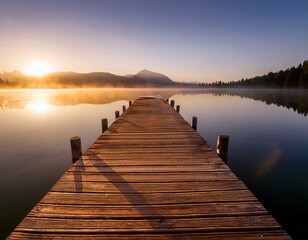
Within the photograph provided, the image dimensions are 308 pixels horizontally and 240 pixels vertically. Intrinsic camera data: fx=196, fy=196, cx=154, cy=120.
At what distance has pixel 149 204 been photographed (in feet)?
10.5

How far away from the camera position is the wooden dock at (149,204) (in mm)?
2609

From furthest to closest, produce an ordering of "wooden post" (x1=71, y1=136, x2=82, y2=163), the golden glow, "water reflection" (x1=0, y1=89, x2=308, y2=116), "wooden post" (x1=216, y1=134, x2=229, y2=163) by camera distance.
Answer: "water reflection" (x1=0, y1=89, x2=308, y2=116)
the golden glow
"wooden post" (x1=216, y1=134, x2=229, y2=163)
"wooden post" (x1=71, y1=136, x2=82, y2=163)

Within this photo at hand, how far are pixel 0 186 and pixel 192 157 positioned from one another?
24.4ft

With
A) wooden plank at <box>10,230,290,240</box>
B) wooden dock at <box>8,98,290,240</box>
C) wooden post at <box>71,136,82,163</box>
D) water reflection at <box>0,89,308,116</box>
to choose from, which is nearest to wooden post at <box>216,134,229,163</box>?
wooden dock at <box>8,98,290,240</box>

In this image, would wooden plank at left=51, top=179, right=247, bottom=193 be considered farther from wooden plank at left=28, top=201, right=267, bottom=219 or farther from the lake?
the lake

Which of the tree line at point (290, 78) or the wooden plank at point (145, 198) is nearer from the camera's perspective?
the wooden plank at point (145, 198)

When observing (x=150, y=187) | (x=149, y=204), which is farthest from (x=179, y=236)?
(x=150, y=187)

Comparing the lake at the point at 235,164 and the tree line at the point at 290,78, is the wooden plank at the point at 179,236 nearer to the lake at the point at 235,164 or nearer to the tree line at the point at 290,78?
the lake at the point at 235,164

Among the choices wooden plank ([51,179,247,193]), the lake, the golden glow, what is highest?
wooden plank ([51,179,247,193])

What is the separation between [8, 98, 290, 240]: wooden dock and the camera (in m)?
2.61

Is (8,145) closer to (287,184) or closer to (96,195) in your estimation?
(96,195)

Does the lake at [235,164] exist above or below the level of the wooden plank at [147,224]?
below

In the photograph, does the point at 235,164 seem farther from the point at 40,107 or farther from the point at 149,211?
the point at 40,107

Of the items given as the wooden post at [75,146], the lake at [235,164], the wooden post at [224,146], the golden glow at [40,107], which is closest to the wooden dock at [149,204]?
the wooden post at [75,146]
